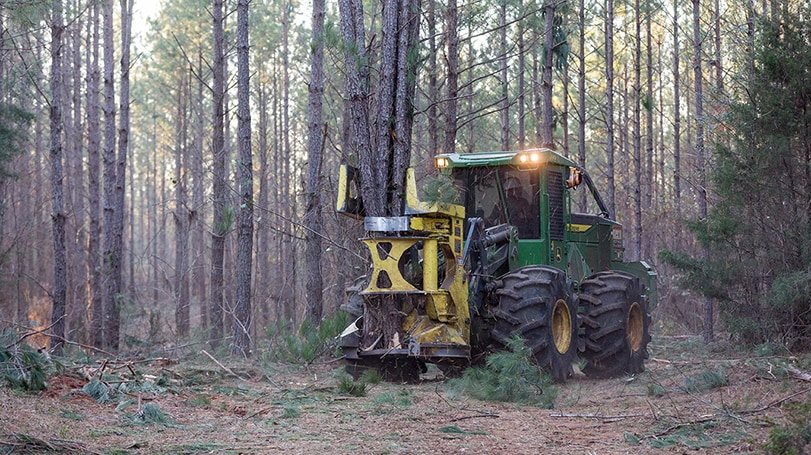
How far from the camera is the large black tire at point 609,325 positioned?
10.7m

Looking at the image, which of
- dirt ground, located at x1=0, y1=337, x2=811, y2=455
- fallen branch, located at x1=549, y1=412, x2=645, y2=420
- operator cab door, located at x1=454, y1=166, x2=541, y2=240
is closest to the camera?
dirt ground, located at x1=0, y1=337, x2=811, y2=455

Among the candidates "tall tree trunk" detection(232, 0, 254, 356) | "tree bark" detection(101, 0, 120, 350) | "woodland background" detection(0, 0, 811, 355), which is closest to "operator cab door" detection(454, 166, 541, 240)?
"woodland background" detection(0, 0, 811, 355)

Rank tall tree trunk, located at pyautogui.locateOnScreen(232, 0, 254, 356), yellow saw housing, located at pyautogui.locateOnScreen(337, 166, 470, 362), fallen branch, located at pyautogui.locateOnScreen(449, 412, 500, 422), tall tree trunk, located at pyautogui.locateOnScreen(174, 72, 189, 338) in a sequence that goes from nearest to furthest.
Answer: fallen branch, located at pyautogui.locateOnScreen(449, 412, 500, 422) < yellow saw housing, located at pyautogui.locateOnScreen(337, 166, 470, 362) < tall tree trunk, located at pyautogui.locateOnScreen(232, 0, 254, 356) < tall tree trunk, located at pyautogui.locateOnScreen(174, 72, 189, 338)

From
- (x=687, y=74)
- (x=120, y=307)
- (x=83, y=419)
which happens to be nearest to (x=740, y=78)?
(x=83, y=419)

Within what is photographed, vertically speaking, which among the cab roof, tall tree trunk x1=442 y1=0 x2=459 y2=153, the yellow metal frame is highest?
tall tree trunk x1=442 y1=0 x2=459 y2=153

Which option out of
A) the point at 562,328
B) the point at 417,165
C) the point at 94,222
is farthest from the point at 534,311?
the point at 94,222

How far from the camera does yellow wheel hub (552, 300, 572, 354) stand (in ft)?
32.5

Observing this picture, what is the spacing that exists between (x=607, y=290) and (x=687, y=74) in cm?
2402

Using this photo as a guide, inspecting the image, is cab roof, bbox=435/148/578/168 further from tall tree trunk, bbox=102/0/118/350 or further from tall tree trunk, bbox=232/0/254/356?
tall tree trunk, bbox=102/0/118/350

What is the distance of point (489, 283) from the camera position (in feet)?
31.9

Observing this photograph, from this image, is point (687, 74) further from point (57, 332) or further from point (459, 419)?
point (459, 419)

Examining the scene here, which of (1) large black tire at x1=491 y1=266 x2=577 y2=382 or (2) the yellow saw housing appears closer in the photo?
(2) the yellow saw housing

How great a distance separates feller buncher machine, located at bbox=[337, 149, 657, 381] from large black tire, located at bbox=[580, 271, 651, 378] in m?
0.01

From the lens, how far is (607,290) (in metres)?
10.9
